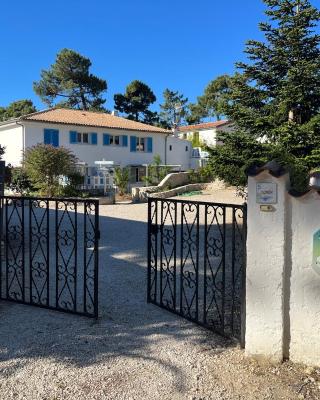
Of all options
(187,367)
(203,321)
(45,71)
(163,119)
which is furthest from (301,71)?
(163,119)

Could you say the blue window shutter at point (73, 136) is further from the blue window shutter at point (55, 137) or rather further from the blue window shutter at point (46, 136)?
the blue window shutter at point (46, 136)

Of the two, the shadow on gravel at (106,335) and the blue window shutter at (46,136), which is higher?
the blue window shutter at (46,136)

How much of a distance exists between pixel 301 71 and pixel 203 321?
9.06 meters

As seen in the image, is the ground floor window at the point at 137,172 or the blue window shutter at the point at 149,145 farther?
the blue window shutter at the point at 149,145

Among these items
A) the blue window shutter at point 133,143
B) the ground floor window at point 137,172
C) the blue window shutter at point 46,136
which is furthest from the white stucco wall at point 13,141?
the blue window shutter at point 133,143

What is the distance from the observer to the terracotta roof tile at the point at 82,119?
2997 centimetres

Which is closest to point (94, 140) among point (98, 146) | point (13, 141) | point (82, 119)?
point (98, 146)

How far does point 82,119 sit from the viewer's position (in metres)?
32.4

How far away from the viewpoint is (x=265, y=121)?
11.9 m

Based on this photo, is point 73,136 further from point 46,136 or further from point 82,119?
point 82,119

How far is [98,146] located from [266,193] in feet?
96.7

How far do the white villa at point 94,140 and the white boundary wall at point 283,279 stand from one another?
23959 mm

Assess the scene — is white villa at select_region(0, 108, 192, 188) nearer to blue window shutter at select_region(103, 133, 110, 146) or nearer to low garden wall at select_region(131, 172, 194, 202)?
blue window shutter at select_region(103, 133, 110, 146)

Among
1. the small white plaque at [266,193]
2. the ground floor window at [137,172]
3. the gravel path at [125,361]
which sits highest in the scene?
the ground floor window at [137,172]
